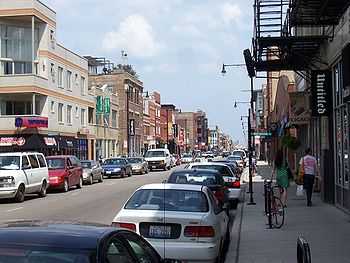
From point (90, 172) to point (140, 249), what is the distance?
33.1 meters

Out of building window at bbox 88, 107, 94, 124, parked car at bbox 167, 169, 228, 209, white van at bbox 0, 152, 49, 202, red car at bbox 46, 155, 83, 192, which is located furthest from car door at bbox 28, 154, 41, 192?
building window at bbox 88, 107, 94, 124

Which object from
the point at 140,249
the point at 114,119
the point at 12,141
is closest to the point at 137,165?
the point at 12,141

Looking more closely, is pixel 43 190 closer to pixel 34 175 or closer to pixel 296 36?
pixel 34 175

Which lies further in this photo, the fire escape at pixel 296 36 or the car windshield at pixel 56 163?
the car windshield at pixel 56 163

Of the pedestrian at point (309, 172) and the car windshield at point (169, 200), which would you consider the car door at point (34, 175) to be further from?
the car windshield at point (169, 200)

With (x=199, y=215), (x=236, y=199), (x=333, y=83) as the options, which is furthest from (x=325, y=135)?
(x=199, y=215)

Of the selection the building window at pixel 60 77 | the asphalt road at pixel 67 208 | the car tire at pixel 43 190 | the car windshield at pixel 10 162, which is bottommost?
the asphalt road at pixel 67 208

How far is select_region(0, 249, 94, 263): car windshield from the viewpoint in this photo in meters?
4.29

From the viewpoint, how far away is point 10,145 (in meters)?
48.1

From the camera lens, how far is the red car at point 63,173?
30.6 metres

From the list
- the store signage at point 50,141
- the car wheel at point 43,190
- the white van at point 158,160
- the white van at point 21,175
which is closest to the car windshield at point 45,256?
the white van at point 21,175

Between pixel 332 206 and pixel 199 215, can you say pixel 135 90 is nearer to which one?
pixel 332 206

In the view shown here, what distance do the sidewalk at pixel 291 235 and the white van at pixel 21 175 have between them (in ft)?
30.1

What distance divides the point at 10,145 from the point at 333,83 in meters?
33.6
